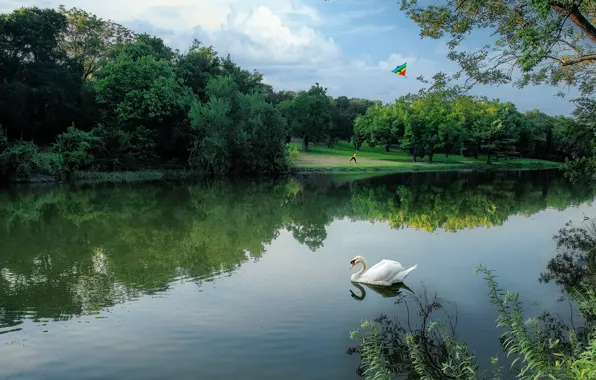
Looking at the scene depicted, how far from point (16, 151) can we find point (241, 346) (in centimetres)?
3136

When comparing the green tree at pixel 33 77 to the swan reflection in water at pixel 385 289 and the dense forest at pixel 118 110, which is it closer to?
the dense forest at pixel 118 110

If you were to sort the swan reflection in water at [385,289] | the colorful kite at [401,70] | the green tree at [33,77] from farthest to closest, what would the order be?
the green tree at [33,77]
the colorful kite at [401,70]
the swan reflection in water at [385,289]

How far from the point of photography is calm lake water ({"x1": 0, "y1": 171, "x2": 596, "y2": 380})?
26.4 ft

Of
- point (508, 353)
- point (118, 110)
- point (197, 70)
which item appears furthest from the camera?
point (197, 70)

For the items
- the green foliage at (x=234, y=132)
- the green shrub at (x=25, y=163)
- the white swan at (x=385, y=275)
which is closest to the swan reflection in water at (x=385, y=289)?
the white swan at (x=385, y=275)

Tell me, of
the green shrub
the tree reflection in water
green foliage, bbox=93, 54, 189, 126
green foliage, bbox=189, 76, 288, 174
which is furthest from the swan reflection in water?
green foliage, bbox=93, 54, 189, 126

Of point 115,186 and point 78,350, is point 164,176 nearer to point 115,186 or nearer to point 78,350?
point 115,186

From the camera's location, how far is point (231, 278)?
41.0 feet

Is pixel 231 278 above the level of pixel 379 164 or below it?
below

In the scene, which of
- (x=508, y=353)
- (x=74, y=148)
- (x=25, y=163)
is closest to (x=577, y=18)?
(x=508, y=353)

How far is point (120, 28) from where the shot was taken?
5656cm

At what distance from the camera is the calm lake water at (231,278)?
8.05 m

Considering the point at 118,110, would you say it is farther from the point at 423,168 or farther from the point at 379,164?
the point at 423,168

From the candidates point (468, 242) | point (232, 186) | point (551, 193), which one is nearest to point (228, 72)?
point (232, 186)
